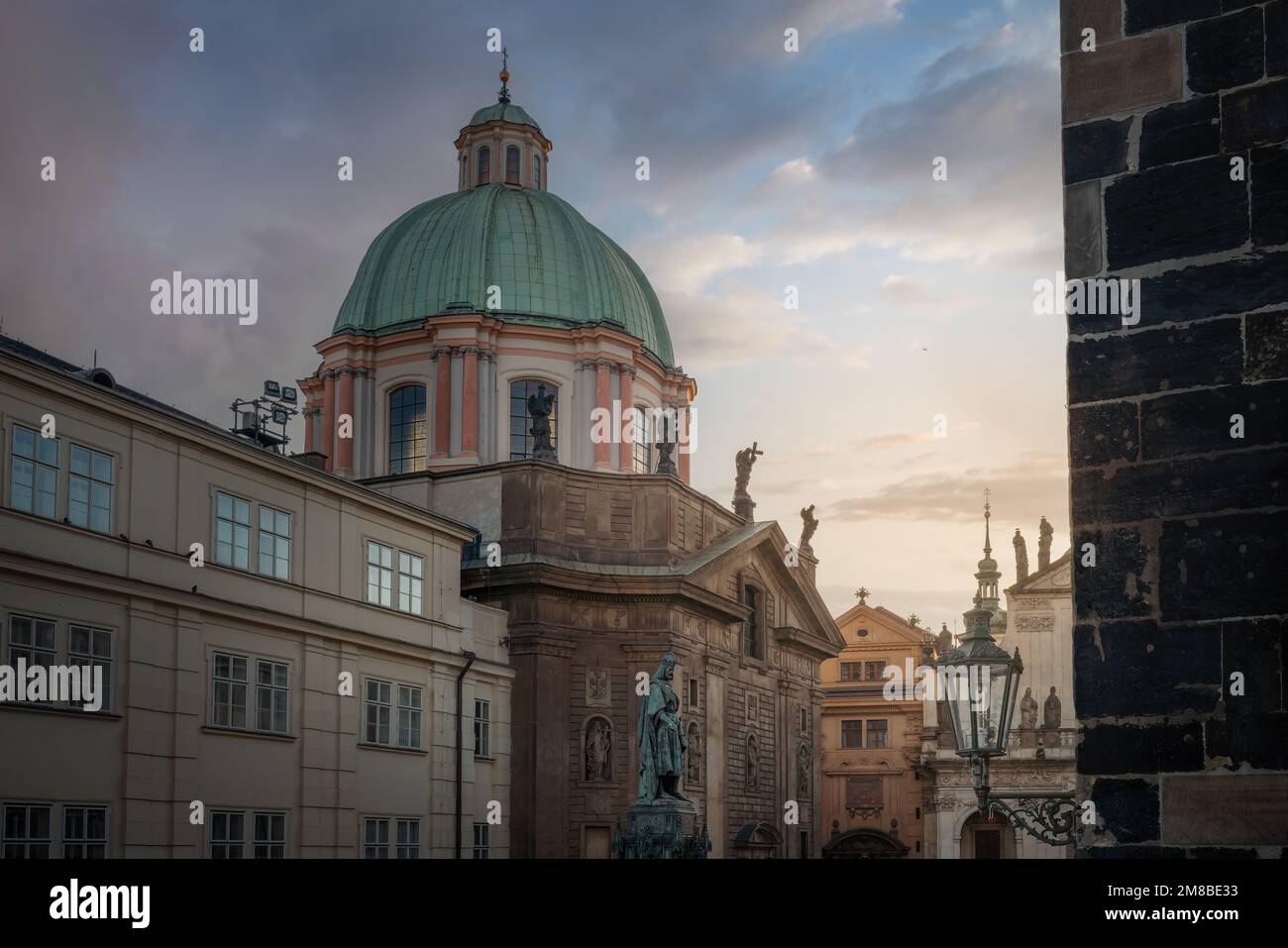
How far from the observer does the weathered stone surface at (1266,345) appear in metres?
5.79

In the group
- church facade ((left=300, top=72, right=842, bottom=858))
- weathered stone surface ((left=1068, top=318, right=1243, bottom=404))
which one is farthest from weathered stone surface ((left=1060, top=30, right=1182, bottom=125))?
church facade ((left=300, top=72, right=842, bottom=858))

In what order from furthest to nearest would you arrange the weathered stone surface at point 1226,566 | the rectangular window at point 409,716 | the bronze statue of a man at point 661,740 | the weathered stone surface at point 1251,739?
the rectangular window at point 409,716
the bronze statue of a man at point 661,740
the weathered stone surface at point 1226,566
the weathered stone surface at point 1251,739

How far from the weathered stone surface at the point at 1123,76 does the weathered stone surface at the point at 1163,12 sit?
50mm

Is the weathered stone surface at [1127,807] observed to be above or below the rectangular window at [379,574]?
below

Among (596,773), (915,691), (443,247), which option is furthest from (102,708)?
(915,691)

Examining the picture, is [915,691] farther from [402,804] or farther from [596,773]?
[402,804]

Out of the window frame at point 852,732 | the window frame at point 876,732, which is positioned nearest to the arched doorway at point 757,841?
the window frame at point 876,732

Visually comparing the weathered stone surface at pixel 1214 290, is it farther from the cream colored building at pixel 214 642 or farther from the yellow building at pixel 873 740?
the yellow building at pixel 873 740

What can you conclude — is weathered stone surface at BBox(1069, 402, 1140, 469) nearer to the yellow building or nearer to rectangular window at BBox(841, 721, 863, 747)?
the yellow building

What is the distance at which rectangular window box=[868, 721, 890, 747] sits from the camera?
80.2m

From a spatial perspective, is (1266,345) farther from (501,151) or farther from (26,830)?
(501,151)

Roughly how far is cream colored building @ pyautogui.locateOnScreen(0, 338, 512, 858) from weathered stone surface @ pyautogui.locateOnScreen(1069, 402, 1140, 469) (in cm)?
2583

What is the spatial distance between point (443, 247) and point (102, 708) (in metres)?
35.0

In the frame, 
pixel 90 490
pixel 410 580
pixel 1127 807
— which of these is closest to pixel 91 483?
pixel 90 490
